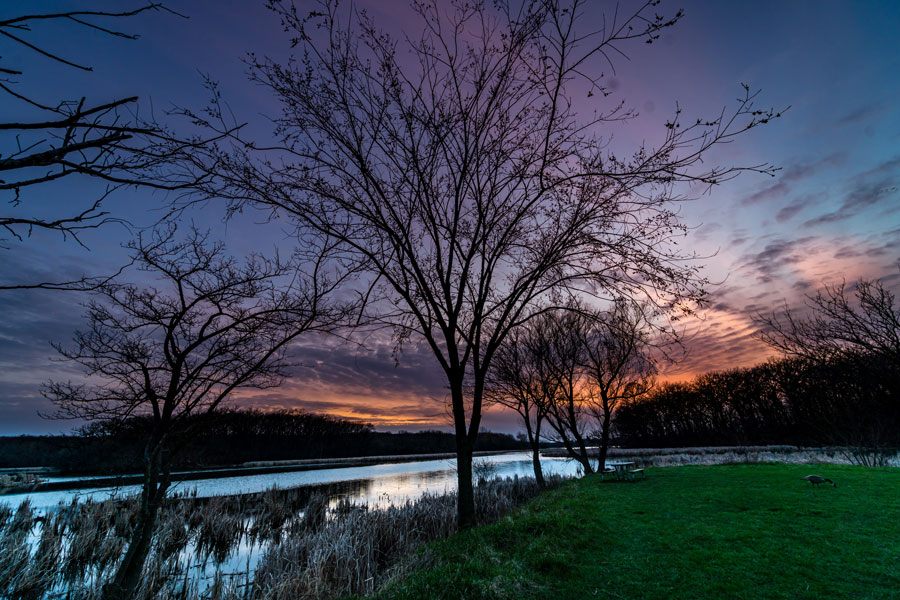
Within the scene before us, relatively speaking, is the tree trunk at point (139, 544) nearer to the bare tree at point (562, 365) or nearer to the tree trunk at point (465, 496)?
the tree trunk at point (465, 496)

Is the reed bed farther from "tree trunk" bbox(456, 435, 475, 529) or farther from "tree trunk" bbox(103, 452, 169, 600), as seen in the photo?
"tree trunk" bbox(103, 452, 169, 600)

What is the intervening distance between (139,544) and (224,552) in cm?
788

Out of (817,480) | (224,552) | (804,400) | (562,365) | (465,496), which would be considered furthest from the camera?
(804,400)

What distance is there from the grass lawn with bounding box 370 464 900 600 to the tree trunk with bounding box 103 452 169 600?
3.47 m

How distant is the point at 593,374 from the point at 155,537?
73.6ft

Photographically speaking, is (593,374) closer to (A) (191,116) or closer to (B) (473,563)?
(B) (473,563)

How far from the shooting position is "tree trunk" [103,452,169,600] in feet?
16.0

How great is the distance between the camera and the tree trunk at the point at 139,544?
16.0 feet

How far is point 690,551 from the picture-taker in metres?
6.36

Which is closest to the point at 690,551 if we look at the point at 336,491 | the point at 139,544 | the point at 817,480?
the point at 817,480

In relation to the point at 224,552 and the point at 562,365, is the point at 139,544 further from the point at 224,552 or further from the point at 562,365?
the point at 562,365

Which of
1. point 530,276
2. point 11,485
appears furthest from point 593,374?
point 11,485

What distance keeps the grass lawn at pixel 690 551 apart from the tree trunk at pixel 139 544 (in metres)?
3.47

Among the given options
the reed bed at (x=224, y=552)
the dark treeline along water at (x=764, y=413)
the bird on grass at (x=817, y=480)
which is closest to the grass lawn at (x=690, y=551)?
the bird on grass at (x=817, y=480)
